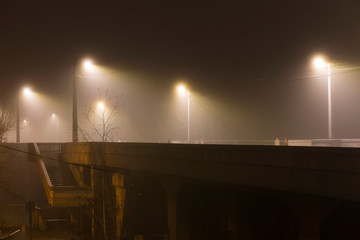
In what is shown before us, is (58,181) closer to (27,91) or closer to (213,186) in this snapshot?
(27,91)

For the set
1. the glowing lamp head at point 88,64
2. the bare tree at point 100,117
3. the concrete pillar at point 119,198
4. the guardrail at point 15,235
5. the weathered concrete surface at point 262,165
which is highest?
the glowing lamp head at point 88,64

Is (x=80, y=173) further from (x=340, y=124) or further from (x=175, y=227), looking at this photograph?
(x=340, y=124)

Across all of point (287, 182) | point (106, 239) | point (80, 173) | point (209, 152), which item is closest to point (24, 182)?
point (80, 173)

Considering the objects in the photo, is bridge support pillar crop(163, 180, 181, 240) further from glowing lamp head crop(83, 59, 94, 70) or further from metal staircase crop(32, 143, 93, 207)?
glowing lamp head crop(83, 59, 94, 70)

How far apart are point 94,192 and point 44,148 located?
34.6 feet

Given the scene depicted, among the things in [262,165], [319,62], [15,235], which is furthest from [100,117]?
[262,165]

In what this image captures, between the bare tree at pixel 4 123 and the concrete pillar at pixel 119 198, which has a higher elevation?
the bare tree at pixel 4 123

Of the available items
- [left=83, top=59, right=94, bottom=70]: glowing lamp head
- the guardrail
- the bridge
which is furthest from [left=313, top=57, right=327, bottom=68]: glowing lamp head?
the guardrail

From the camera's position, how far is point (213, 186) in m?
18.1

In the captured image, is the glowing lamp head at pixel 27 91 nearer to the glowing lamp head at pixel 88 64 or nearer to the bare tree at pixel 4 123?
the bare tree at pixel 4 123

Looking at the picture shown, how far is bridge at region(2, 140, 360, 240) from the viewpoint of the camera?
37.1 ft

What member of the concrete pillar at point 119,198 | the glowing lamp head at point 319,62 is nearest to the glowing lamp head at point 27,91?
the concrete pillar at point 119,198

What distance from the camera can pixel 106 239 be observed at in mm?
19453

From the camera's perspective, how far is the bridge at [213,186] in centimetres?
1130
